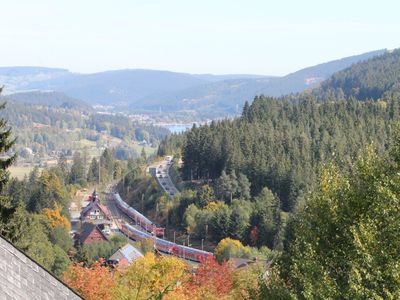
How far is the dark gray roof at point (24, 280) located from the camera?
938 centimetres

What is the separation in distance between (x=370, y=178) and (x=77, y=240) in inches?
2829

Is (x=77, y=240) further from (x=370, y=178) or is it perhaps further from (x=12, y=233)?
(x=370, y=178)

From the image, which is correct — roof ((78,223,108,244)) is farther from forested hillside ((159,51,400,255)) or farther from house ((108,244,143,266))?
house ((108,244,143,266))

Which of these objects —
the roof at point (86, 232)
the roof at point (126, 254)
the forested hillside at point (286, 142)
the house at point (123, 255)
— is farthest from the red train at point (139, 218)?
the house at point (123, 255)

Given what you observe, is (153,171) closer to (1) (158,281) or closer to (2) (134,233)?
(2) (134,233)

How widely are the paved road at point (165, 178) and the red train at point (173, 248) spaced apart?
14054mm

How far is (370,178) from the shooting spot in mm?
16203

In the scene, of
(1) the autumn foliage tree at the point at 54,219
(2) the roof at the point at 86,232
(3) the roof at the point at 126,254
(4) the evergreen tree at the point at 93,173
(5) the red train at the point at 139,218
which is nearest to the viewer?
(3) the roof at the point at 126,254

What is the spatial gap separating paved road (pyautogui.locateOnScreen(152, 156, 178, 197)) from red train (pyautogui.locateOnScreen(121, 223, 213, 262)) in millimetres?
14054

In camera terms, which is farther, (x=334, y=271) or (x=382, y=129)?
(x=382, y=129)

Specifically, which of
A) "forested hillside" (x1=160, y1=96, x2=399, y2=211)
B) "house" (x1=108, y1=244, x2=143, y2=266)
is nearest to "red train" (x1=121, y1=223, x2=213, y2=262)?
"house" (x1=108, y1=244, x2=143, y2=266)

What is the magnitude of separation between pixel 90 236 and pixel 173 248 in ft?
35.2

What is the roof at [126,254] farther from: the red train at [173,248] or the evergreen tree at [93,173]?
the evergreen tree at [93,173]

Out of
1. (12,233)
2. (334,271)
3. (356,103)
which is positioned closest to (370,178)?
(334,271)
